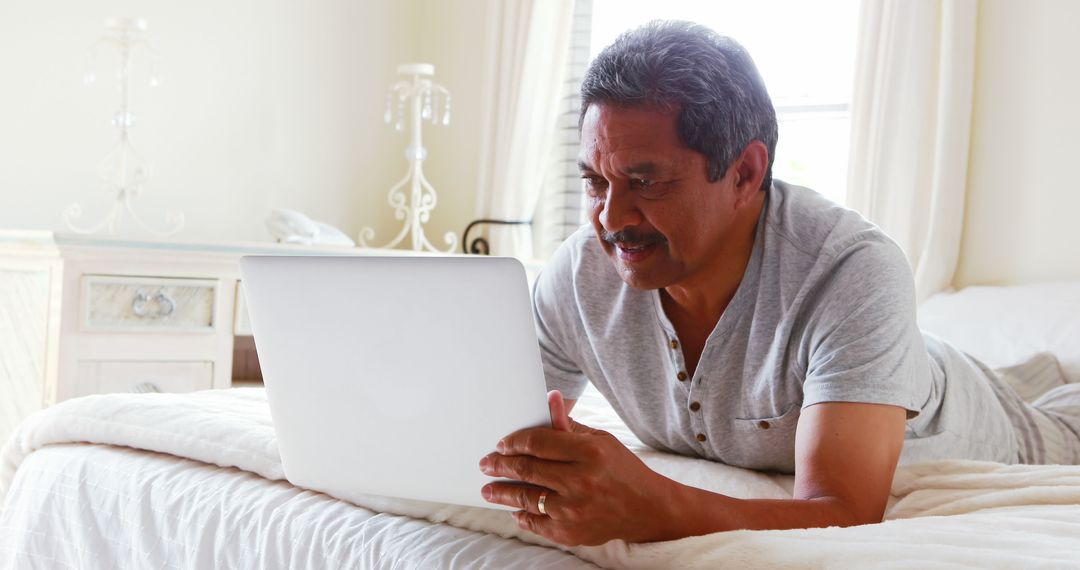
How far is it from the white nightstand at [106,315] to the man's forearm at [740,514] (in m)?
1.77

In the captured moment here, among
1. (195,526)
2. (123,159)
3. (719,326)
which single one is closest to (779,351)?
(719,326)

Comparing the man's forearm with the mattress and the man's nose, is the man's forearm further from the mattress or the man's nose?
the man's nose

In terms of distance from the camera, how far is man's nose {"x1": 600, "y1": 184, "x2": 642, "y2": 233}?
1.19 metres

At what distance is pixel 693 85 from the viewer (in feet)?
3.84

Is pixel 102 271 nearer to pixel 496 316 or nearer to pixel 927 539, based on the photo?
pixel 496 316

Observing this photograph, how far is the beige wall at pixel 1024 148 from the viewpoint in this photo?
97.4 inches

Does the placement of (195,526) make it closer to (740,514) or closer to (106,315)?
(740,514)

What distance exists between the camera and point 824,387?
1.09 metres

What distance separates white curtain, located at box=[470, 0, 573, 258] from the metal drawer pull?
4.03 ft

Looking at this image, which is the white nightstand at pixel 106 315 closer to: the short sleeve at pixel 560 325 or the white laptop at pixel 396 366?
the short sleeve at pixel 560 325

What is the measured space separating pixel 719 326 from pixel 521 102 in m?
2.29

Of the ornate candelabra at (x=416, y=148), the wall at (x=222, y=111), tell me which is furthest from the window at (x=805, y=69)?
the wall at (x=222, y=111)

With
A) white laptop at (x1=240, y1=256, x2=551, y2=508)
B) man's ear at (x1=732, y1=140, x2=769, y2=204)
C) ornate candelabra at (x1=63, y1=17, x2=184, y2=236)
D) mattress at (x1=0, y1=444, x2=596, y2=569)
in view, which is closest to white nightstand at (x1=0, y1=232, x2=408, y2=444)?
ornate candelabra at (x1=63, y1=17, x2=184, y2=236)

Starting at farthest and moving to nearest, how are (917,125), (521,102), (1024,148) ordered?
(521,102) → (917,125) → (1024,148)
